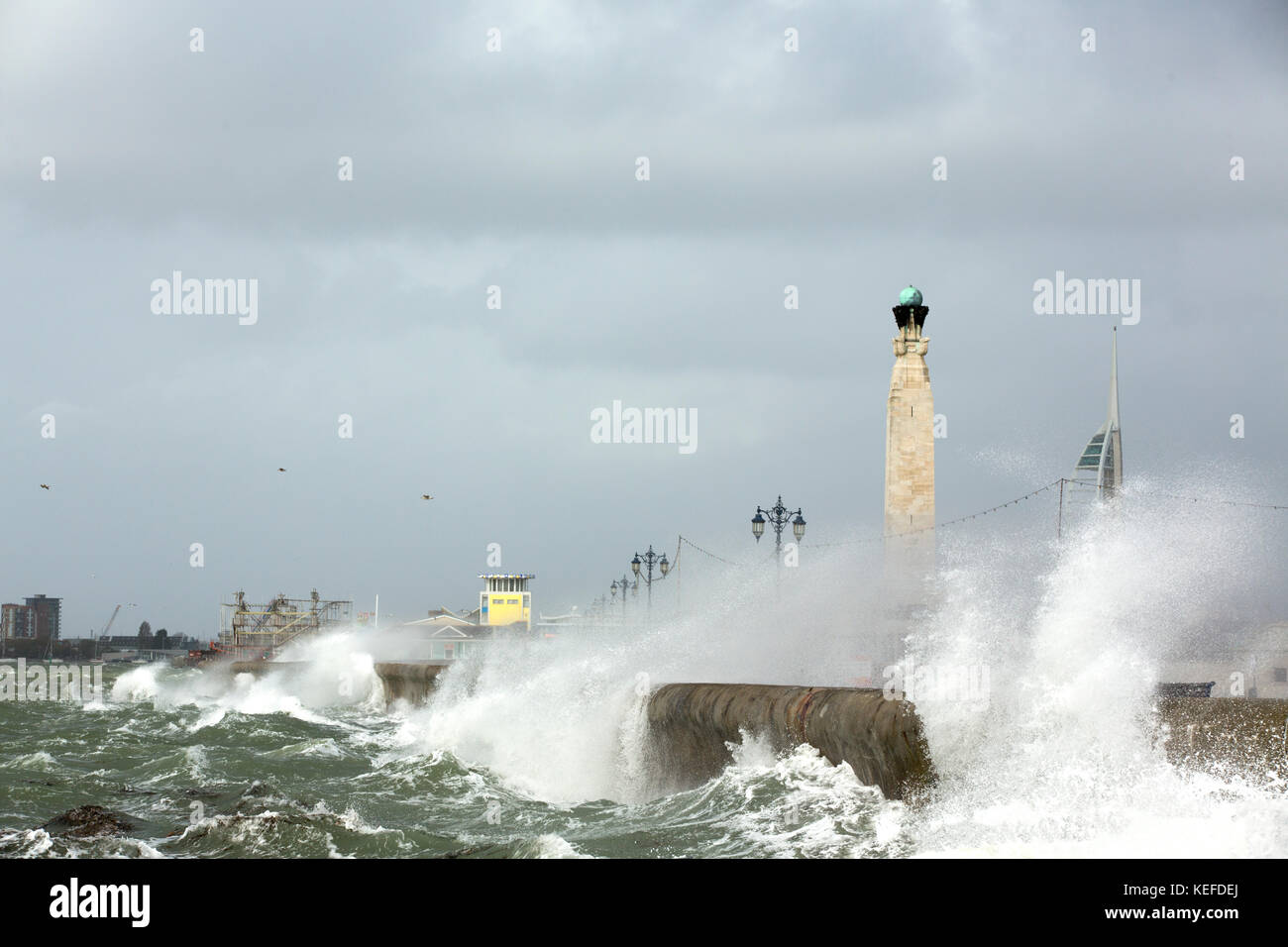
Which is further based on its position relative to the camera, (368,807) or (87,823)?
(368,807)

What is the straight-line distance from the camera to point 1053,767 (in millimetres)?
7090

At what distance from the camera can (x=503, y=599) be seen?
120 metres

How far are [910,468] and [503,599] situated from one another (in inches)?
3578

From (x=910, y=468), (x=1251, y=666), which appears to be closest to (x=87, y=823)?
(x=910, y=468)

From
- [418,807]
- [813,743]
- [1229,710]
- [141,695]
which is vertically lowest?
[141,695]

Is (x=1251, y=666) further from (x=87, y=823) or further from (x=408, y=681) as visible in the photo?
(x=87, y=823)

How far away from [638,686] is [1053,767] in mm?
8052

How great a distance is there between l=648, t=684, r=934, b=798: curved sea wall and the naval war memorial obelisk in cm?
1896

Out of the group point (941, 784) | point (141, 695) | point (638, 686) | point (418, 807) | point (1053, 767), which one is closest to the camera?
point (1053, 767)
